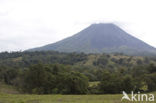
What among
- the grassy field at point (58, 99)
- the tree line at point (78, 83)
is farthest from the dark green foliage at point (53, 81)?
the grassy field at point (58, 99)

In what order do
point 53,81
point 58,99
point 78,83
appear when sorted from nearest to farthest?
1. point 58,99
2. point 78,83
3. point 53,81

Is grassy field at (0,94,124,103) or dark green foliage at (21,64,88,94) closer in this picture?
grassy field at (0,94,124,103)

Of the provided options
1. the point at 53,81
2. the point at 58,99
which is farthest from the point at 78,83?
the point at 58,99

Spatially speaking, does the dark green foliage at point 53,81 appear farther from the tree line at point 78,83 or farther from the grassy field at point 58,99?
the grassy field at point 58,99

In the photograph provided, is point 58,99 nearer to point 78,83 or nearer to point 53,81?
point 78,83

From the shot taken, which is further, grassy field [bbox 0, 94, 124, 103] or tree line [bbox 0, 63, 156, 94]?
tree line [bbox 0, 63, 156, 94]

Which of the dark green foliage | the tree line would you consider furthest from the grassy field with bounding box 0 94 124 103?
the tree line

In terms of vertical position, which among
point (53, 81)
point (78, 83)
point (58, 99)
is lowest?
point (78, 83)

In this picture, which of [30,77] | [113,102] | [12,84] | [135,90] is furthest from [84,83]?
[12,84]

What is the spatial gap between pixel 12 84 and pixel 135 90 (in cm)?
3440

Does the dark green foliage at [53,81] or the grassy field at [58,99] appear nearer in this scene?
the grassy field at [58,99]

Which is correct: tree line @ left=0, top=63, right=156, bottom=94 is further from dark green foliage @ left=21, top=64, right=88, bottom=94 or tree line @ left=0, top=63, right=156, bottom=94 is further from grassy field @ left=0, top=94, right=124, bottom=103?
grassy field @ left=0, top=94, right=124, bottom=103

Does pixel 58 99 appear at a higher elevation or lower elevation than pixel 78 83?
higher

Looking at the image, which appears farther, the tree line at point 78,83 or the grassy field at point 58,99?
the tree line at point 78,83
